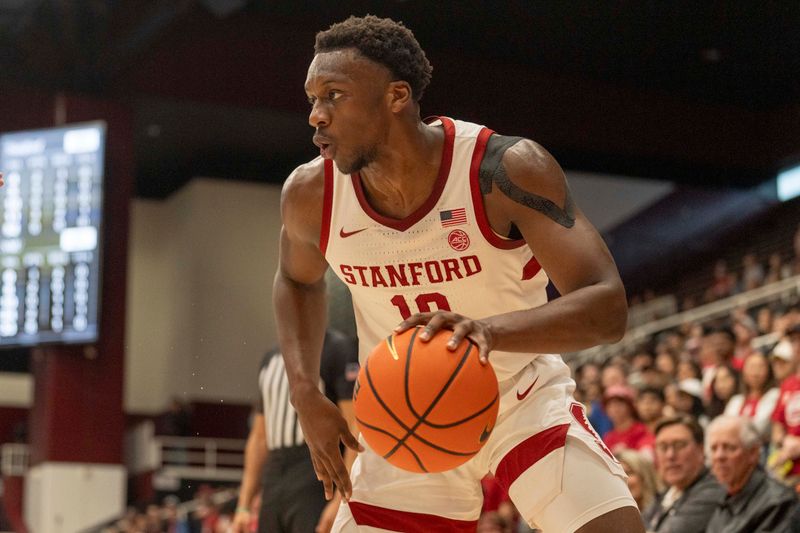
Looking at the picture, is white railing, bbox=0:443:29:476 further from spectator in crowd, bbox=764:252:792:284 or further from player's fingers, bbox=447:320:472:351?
player's fingers, bbox=447:320:472:351

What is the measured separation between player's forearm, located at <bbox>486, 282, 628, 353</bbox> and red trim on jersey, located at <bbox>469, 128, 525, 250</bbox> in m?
0.34

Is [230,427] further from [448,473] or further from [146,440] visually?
[448,473]

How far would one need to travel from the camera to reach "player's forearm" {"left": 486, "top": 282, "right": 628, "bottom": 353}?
2848 millimetres

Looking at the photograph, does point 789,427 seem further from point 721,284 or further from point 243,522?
point 721,284

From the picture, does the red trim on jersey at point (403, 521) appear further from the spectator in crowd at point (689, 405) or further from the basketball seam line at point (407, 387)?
the spectator in crowd at point (689, 405)

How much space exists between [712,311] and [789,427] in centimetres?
942

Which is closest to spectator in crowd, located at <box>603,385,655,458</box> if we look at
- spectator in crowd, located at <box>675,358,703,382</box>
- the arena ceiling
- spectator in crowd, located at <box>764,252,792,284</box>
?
spectator in crowd, located at <box>675,358,703,382</box>

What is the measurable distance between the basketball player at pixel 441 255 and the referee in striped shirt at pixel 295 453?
1.74m

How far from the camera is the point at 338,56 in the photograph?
3209mm

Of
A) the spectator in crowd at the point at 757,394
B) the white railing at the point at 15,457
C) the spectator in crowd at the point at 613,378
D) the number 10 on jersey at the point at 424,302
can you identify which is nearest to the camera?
the number 10 on jersey at the point at 424,302

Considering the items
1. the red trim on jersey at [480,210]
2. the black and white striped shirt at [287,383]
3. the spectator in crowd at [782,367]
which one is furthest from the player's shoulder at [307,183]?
the spectator in crowd at [782,367]

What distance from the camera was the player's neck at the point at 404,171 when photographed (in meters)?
3.30

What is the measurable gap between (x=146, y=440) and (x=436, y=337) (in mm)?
→ 18853

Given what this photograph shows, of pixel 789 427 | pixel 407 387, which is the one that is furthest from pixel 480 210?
pixel 789 427
